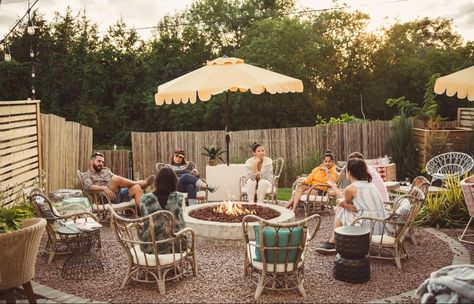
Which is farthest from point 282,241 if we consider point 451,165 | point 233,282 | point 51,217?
point 451,165

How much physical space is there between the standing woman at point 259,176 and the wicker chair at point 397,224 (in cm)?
289

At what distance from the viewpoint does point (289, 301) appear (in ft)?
15.6

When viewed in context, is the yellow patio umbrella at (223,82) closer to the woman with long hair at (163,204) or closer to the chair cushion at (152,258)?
the woman with long hair at (163,204)

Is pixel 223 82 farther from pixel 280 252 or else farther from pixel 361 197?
pixel 280 252

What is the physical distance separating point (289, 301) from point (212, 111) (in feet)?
55.4

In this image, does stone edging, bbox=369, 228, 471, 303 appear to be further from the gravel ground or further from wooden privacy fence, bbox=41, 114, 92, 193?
wooden privacy fence, bbox=41, 114, 92, 193

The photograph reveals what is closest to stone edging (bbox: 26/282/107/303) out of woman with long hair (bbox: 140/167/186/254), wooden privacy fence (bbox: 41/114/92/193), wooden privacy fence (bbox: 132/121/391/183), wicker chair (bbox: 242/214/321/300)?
woman with long hair (bbox: 140/167/186/254)

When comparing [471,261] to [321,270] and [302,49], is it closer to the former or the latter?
[321,270]

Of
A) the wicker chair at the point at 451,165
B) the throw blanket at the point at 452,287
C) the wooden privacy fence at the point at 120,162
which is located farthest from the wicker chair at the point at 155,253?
the wooden privacy fence at the point at 120,162

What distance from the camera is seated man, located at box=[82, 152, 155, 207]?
8.19 metres

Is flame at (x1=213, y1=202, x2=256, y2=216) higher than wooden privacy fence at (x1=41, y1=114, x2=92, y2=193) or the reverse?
the reverse

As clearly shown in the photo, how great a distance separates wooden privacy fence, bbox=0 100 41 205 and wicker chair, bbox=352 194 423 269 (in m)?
5.07

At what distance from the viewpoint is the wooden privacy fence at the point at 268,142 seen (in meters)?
13.9

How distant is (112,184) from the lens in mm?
8289
